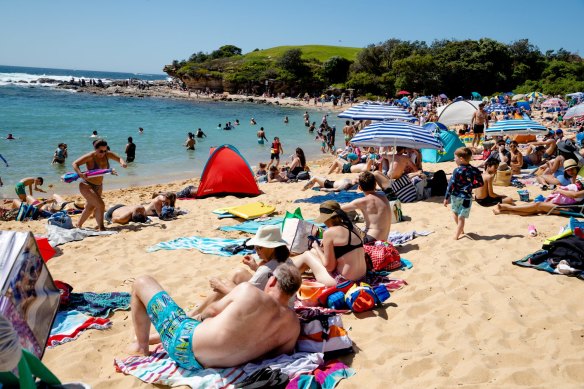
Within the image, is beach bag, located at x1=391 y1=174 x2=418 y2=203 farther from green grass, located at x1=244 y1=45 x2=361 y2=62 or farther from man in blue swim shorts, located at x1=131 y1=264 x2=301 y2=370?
green grass, located at x1=244 y1=45 x2=361 y2=62

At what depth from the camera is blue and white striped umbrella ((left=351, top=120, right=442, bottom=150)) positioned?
8.07m

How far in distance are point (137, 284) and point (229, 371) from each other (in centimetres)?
95

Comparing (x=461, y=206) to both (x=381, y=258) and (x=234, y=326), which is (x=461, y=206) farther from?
(x=234, y=326)

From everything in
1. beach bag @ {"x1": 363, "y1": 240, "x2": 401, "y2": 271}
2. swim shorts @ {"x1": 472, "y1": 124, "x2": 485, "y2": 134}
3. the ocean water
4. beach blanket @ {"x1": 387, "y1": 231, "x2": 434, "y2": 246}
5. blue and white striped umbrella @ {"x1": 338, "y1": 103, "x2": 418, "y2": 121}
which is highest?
blue and white striped umbrella @ {"x1": 338, "y1": 103, "x2": 418, "y2": 121}

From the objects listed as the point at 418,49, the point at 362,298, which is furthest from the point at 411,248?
the point at 418,49

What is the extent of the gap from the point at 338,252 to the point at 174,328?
1776 mm

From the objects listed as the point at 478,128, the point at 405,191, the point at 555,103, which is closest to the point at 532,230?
the point at 405,191

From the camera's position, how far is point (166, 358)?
10.5ft

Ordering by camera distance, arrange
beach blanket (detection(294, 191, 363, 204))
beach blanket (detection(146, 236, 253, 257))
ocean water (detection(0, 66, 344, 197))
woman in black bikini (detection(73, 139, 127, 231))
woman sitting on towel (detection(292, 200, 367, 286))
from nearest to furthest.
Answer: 1. woman sitting on towel (detection(292, 200, 367, 286))
2. beach blanket (detection(146, 236, 253, 257))
3. woman in black bikini (detection(73, 139, 127, 231))
4. beach blanket (detection(294, 191, 363, 204))
5. ocean water (detection(0, 66, 344, 197))

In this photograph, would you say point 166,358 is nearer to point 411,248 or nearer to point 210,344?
point 210,344

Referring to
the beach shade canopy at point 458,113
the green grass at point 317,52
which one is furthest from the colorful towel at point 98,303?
the green grass at point 317,52

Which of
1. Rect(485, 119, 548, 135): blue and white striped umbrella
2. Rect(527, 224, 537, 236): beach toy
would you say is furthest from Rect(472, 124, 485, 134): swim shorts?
Rect(527, 224, 537, 236): beach toy

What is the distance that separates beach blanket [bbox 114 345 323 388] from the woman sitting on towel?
3.90 feet

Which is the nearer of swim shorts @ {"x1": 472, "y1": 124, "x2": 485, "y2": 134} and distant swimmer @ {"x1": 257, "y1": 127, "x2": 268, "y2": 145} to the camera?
swim shorts @ {"x1": 472, "y1": 124, "x2": 485, "y2": 134}
